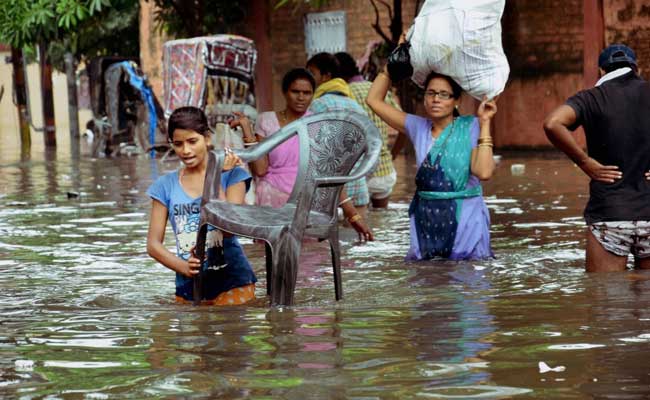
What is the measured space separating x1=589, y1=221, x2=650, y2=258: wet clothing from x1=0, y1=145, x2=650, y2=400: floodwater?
0.52ft

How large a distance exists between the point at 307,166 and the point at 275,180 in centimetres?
262

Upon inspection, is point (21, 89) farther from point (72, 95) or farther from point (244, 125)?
point (244, 125)

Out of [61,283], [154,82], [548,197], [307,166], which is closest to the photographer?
[307,166]

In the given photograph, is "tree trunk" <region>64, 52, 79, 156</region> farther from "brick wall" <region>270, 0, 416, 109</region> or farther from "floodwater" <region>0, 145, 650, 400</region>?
"floodwater" <region>0, 145, 650, 400</region>

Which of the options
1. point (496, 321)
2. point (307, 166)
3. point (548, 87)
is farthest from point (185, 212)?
point (548, 87)

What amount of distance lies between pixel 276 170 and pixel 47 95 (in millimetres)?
18790

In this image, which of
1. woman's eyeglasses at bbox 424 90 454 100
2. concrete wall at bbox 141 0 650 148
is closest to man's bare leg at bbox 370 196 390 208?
woman's eyeglasses at bbox 424 90 454 100

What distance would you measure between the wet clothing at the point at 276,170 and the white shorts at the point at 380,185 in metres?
2.55

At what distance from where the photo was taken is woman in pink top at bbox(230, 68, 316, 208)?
9.57m

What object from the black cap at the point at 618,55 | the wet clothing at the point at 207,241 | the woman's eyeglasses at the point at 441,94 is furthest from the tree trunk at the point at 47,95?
the black cap at the point at 618,55

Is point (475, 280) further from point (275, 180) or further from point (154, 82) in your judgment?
point (154, 82)

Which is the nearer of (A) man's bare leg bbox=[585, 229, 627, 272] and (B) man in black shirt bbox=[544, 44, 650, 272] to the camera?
(B) man in black shirt bbox=[544, 44, 650, 272]

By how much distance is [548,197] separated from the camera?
43.8ft

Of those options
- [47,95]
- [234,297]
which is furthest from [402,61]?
[47,95]
